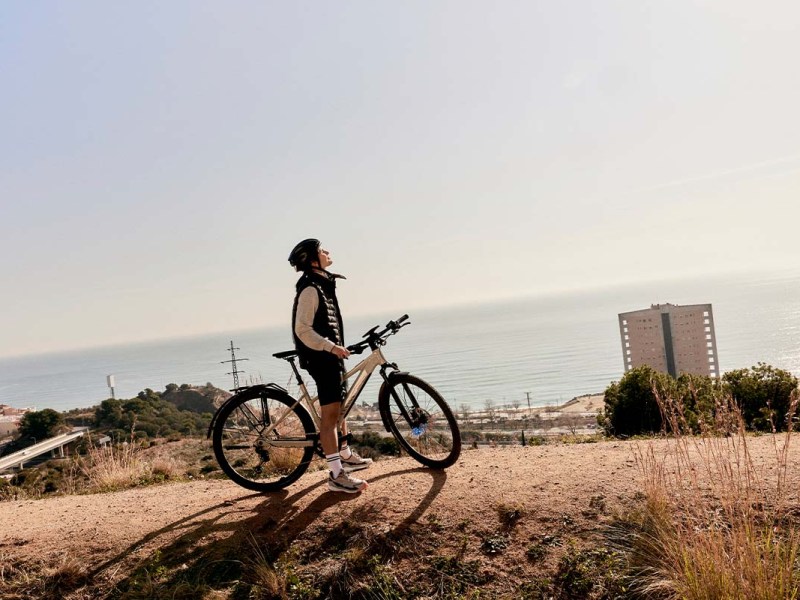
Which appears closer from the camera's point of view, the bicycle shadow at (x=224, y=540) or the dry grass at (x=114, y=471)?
the bicycle shadow at (x=224, y=540)

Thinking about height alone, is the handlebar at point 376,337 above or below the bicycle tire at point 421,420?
above

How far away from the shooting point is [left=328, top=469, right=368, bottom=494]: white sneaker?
451cm

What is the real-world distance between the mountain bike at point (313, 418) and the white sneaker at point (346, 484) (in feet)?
1.05

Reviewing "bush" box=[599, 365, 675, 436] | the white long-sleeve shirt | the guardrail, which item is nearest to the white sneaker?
the white long-sleeve shirt

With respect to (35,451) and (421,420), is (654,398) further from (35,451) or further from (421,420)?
(35,451)

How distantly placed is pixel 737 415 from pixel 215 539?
366cm

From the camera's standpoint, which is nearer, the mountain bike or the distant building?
the mountain bike

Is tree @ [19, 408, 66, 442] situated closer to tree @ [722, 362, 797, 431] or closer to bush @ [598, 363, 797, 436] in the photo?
bush @ [598, 363, 797, 436]

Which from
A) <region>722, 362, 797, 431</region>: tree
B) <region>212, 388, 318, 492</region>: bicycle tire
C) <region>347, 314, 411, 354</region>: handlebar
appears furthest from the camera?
<region>722, 362, 797, 431</region>: tree

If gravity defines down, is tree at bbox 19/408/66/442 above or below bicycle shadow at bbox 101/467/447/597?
below

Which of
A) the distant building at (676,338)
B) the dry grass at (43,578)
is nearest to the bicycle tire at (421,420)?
the dry grass at (43,578)

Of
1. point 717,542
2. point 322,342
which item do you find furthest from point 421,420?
point 717,542

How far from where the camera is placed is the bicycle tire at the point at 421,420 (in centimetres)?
484

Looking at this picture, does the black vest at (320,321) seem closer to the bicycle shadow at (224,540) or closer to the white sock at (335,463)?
the white sock at (335,463)
